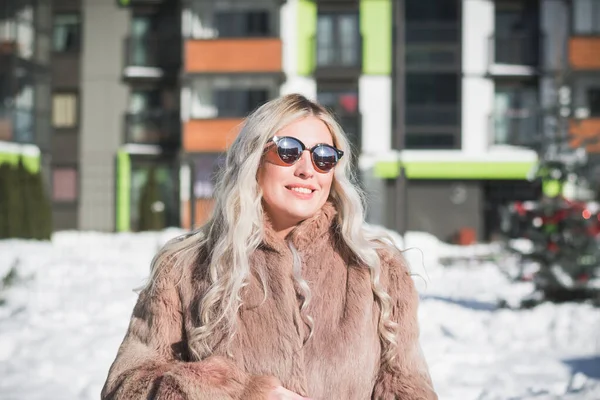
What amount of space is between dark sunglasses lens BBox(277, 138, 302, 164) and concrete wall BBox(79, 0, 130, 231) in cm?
2587

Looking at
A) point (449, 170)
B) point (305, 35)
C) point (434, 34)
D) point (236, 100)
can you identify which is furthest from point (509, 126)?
point (236, 100)

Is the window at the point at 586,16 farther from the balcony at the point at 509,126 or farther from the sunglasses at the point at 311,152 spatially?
the sunglasses at the point at 311,152

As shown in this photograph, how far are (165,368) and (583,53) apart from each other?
24.7 m

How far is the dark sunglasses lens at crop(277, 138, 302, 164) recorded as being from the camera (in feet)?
7.90

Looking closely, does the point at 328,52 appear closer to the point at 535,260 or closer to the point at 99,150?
the point at 99,150

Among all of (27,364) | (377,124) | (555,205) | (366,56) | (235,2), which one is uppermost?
(235,2)

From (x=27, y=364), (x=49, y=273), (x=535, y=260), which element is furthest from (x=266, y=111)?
(x=49, y=273)

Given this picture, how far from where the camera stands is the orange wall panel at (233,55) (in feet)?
82.9

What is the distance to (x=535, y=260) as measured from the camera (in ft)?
31.6

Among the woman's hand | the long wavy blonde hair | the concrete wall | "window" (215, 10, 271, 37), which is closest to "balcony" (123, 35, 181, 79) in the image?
the concrete wall

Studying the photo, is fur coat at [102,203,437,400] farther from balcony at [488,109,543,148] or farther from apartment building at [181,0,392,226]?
balcony at [488,109,543,148]

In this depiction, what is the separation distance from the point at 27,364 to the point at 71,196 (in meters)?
22.3

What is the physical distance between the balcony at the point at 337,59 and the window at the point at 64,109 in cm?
879

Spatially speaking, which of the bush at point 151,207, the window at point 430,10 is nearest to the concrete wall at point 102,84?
the bush at point 151,207
